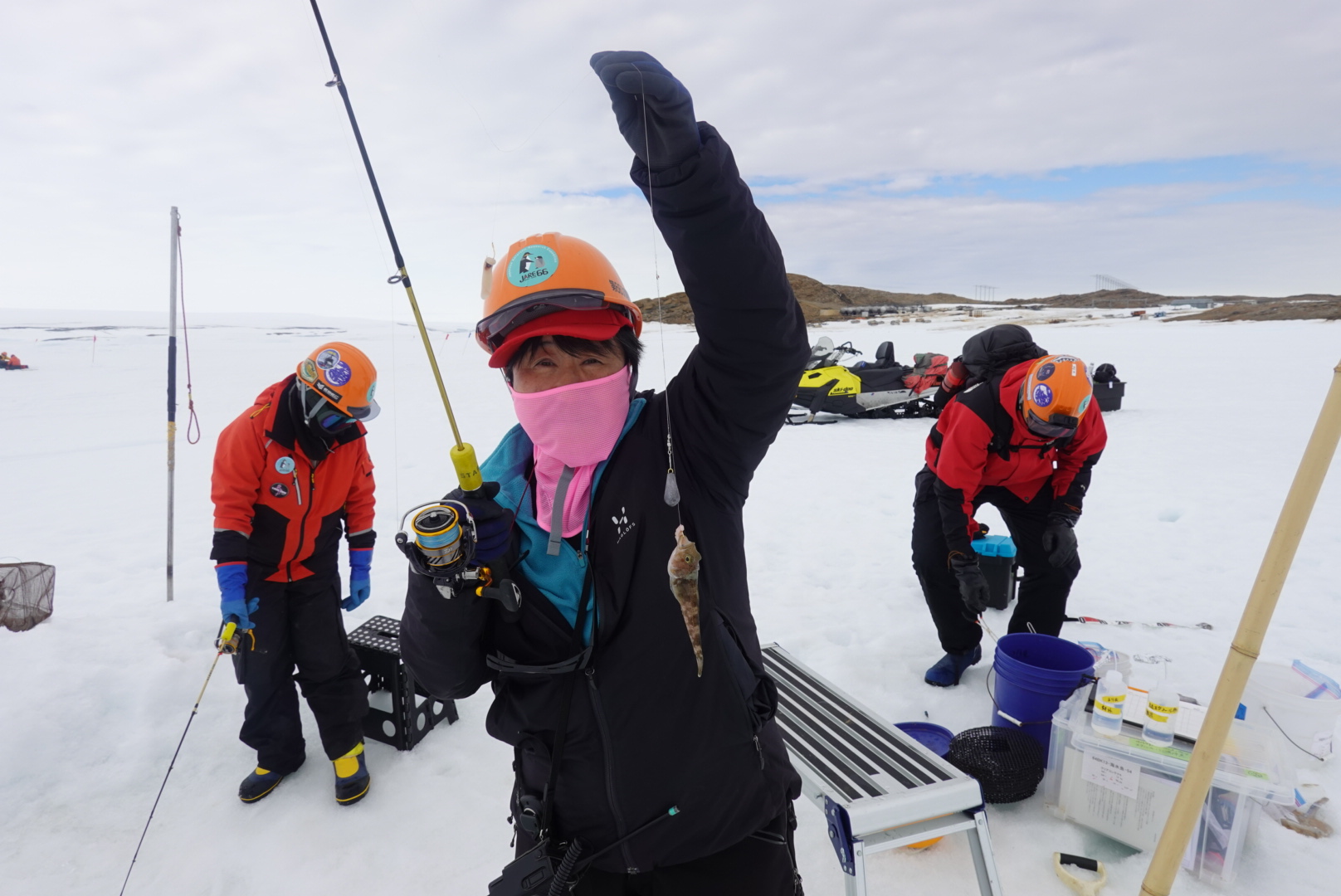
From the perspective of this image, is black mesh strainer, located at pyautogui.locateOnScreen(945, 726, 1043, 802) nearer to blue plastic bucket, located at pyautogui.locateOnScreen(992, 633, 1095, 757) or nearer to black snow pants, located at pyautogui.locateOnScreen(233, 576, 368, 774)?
blue plastic bucket, located at pyautogui.locateOnScreen(992, 633, 1095, 757)

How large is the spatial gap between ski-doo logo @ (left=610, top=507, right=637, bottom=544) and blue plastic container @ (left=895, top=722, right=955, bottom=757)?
2.62 meters

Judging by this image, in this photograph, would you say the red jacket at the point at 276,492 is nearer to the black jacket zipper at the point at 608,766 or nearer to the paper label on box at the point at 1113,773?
the black jacket zipper at the point at 608,766

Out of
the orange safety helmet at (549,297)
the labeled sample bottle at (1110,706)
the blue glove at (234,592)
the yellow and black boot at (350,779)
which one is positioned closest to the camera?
the orange safety helmet at (549,297)

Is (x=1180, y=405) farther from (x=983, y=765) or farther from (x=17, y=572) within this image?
(x=17, y=572)

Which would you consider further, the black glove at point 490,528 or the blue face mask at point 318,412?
the blue face mask at point 318,412

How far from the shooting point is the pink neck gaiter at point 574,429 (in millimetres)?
1532

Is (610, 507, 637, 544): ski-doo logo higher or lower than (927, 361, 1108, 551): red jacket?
higher

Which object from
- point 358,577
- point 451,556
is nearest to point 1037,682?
point 451,556

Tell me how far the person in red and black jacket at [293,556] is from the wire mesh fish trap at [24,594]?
1.94m

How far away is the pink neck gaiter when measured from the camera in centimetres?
153

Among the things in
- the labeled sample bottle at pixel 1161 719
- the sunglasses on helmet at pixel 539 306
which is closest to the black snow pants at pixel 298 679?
the sunglasses on helmet at pixel 539 306

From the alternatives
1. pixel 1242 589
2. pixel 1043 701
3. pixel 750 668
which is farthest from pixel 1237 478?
pixel 750 668

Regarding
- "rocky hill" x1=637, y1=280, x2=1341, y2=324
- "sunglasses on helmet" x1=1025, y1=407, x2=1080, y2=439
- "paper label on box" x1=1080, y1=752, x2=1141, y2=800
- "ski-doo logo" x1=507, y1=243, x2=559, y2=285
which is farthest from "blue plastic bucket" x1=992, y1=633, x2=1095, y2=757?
"rocky hill" x1=637, y1=280, x2=1341, y2=324

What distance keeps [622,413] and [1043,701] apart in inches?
112
